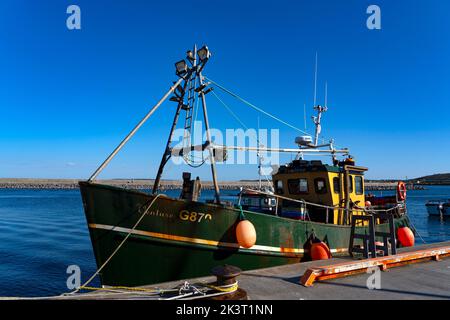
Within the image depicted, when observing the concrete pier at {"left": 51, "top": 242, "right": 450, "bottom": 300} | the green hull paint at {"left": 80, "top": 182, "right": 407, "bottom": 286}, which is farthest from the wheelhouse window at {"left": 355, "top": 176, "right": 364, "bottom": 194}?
the green hull paint at {"left": 80, "top": 182, "right": 407, "bottom": 286}

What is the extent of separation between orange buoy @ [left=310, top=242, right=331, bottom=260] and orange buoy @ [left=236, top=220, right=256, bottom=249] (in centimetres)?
265

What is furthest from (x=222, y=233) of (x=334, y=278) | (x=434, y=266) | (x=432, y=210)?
(x=432, y=210)

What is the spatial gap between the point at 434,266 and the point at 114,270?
26.1 ft

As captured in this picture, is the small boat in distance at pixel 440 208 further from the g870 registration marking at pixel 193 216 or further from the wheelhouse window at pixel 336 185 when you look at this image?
the g870 registration marking at pixel 193 216

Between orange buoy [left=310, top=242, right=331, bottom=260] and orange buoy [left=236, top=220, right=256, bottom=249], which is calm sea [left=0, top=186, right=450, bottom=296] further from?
orange buoy [left=236, top=220, right=256, bottom=249]

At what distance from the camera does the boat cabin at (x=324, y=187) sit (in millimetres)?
11664

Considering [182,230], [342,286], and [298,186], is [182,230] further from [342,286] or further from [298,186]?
[298,186]

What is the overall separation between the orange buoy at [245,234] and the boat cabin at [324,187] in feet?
13.0

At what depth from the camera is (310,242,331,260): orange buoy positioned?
9.29 meters

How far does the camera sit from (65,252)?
17.8 metres
